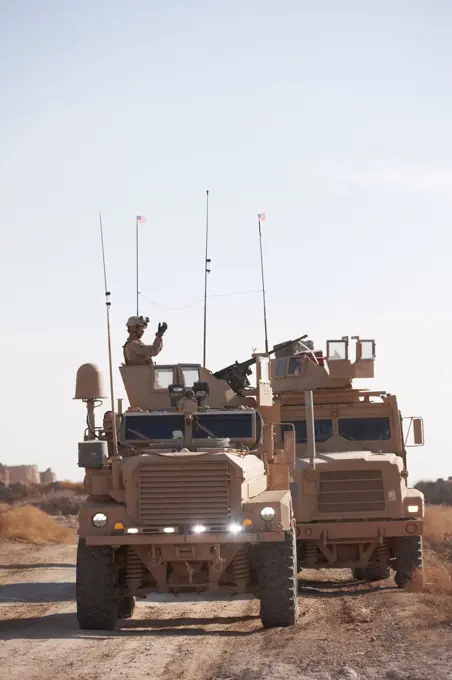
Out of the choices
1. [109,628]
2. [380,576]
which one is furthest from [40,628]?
[380,576]

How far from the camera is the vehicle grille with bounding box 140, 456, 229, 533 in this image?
15336 millimetres

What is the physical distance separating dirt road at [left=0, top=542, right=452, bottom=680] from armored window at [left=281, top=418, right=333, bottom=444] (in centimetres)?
253

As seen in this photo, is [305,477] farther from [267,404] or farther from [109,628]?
[109,628]

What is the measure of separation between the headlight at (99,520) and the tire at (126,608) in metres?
1.93

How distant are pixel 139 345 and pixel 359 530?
4220 millimetres

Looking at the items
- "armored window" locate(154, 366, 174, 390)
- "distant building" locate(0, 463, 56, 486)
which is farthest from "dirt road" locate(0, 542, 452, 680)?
"distant building" locate(0, 463, 56, 486)

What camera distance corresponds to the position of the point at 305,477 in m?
20.3

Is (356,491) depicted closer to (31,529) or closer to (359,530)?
(359,530)

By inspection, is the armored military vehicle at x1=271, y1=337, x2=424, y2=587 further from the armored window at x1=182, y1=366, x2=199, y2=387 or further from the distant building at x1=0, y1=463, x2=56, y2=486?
the distant building at x1=0, y1=463, x2=56, y2=486

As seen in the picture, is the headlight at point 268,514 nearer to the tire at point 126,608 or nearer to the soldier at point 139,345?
the tire at point 126,608

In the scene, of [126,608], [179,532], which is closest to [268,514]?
[179,532]

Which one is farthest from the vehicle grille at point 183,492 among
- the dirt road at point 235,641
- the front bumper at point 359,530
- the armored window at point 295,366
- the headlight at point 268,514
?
the armored window at point 295,366

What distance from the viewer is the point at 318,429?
22.0 metres

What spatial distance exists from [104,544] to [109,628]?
103 centimetres
